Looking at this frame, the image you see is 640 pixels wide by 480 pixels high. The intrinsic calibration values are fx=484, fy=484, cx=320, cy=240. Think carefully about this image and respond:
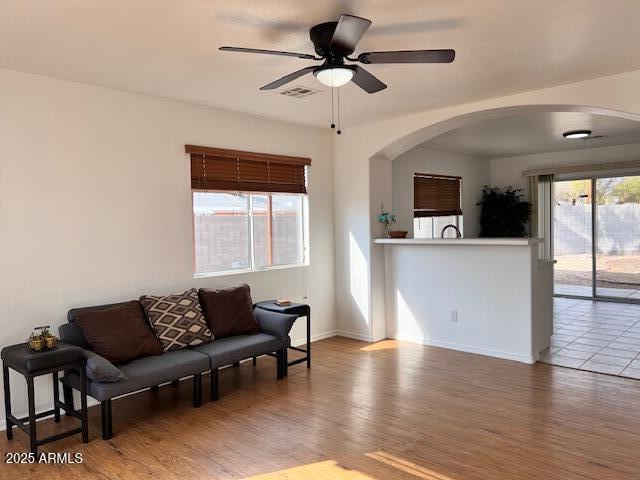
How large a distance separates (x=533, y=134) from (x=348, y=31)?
4933 millimetres

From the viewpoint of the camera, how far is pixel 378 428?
3.28 metres

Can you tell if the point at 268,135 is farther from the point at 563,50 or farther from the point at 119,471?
the point at 119,471

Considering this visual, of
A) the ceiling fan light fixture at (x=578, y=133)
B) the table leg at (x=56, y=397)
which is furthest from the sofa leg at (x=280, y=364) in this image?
the ceiling fan light fixture at (x=578, y=133)

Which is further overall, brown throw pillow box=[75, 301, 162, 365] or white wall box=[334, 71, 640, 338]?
white wall box=[334, 71, 640, 338]

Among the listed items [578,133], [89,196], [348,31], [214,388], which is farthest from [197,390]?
[578,133]

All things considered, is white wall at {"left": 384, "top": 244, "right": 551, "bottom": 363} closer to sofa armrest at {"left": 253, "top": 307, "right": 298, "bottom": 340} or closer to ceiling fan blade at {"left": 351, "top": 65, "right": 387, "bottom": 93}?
sofa armrest at {"left": 253, "top": 307, "right": 298, "bottom": 340}

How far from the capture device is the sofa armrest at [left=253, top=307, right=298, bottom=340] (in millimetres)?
4352

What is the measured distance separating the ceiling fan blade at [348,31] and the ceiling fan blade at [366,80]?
0.17 meters

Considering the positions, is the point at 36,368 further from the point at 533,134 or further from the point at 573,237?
the point at 573,237

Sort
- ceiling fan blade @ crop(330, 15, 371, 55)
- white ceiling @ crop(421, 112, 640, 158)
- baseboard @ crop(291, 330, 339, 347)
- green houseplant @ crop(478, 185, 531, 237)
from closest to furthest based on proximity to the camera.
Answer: ceiling fan blade @ crop(330, 15, 371, 55)
baseboard @ crop(291, 330, 339, 347)
white ceiling @ crop(421, 112, 640, 158)
green houseplant @ crop(478, 185, 531, 237)

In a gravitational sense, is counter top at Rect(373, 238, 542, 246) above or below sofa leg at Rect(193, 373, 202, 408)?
above

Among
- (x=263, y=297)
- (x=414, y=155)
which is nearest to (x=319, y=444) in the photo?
(x=263, y=297)

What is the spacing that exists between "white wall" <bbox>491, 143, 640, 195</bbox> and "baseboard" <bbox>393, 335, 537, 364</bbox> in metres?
4.49

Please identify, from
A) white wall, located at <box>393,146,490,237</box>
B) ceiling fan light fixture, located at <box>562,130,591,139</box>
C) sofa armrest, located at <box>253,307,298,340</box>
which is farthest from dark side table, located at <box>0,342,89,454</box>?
ceiling fan light fixture, located at <box>562,130,591,139</box>
